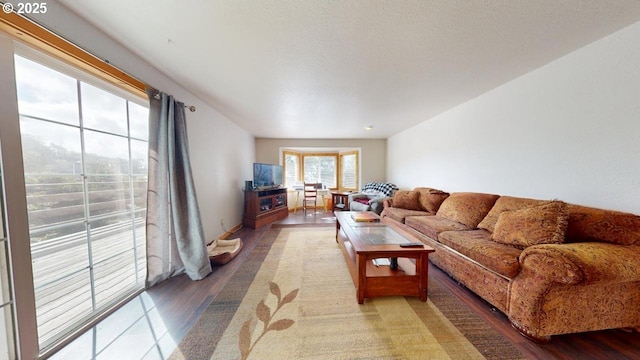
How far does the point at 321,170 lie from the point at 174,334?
16.3 feet

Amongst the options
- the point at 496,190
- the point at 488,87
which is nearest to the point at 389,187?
the point at 496,190

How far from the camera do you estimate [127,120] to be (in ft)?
5.55

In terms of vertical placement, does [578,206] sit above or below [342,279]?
above

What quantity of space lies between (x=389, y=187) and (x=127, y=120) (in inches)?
183

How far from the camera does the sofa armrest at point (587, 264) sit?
1.08m

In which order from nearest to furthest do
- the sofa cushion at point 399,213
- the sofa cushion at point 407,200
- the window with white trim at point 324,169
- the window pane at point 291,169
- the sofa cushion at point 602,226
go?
the sofa cushion at point 602,226 → the sofa cushion at point 399,213 → the sofa cushion at point 407,200 → the window pane at point 291,169 → the window with white trim at point 324,169

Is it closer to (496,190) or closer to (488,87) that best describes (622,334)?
(496,190)

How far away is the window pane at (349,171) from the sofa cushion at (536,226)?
400 centimetres

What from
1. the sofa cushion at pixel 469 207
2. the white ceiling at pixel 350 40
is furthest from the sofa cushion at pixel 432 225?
the white ceiling at pixel 350 40

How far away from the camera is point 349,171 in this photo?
575cm

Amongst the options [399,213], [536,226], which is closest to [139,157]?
[399,213]

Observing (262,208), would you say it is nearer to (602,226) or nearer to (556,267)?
(556,267)

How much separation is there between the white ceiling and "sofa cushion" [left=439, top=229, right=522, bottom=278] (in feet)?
5.43

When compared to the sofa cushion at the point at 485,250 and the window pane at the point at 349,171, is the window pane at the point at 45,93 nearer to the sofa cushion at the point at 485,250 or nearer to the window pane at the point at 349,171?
the sofa cushion at the point at 485,250
